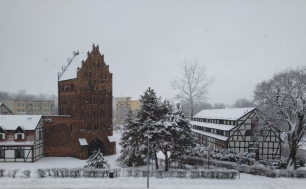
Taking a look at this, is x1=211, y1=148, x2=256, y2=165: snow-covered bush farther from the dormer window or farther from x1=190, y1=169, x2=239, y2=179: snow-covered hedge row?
the dormer window

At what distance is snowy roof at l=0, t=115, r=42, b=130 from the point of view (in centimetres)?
2712

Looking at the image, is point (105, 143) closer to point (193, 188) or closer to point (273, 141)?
point (193, 188)

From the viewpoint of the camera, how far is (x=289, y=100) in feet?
70.9

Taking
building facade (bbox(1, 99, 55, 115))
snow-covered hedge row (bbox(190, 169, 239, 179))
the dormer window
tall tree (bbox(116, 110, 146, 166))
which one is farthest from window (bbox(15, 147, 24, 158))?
building facade (bbox(1, 99, 55, 115))

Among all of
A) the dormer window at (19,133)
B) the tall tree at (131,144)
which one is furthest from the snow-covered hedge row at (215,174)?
the dormer window at (19,133)

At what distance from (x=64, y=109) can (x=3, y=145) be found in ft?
30.7

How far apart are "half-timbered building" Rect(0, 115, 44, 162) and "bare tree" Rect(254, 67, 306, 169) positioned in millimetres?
31318

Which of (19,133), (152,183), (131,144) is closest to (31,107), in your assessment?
(19,133)

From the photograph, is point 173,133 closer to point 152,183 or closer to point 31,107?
point 152,183

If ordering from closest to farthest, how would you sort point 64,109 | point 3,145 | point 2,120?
point 3,145 → point 2,120 → point 64,109

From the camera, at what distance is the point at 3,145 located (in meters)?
25.8

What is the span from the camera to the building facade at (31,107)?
6131cm

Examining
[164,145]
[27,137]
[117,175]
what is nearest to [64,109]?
[27,137]

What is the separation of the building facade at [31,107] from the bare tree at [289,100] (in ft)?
227
